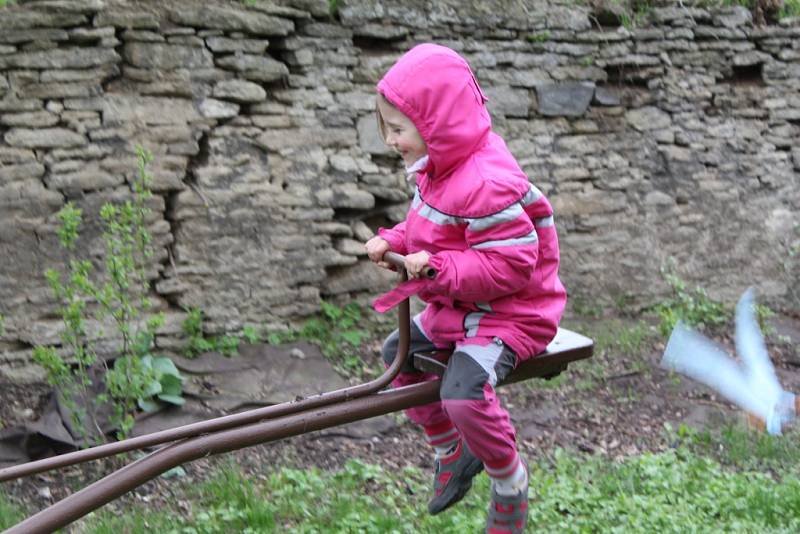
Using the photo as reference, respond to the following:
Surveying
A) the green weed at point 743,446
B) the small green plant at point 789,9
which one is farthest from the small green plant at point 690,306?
the small green plant at point 789,9

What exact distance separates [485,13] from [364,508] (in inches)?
130

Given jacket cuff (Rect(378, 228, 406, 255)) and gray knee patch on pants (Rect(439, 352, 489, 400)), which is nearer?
gray knee patch on pants (Rect(439, 352, 489, 400))

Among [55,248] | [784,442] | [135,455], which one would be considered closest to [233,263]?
[55,248]

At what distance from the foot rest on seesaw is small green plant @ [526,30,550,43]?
3.50 m

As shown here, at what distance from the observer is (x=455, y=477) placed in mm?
2887

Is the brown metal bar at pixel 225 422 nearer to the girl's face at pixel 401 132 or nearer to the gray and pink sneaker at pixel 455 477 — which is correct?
the girl's face at pixel 401 132

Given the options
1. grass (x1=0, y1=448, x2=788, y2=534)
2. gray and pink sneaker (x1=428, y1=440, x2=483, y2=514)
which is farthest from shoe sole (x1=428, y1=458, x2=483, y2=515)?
grass (x1=0, y1=448, x2=788, y2=534)

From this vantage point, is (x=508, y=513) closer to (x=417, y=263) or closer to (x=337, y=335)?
(x=417, y=263)

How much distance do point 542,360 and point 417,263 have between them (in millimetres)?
557

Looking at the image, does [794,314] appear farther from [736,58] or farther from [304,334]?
[304,334]

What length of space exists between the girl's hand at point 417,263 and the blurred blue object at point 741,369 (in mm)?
3193

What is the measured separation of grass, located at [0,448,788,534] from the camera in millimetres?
3686

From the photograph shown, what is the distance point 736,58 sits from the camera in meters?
6.49

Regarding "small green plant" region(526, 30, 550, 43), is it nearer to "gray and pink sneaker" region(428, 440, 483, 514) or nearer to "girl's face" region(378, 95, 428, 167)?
"girl's face" region(378, 95, 428, 167)
